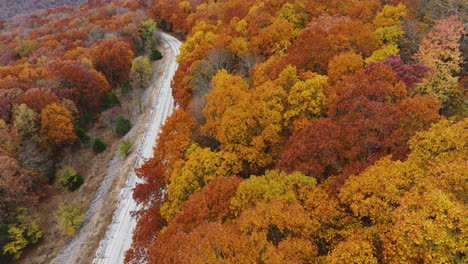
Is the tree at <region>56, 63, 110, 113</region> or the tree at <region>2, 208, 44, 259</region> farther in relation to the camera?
the tree at <region>56, 63, 110, 113</region>

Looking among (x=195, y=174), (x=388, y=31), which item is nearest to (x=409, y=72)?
(x=388, y=31)

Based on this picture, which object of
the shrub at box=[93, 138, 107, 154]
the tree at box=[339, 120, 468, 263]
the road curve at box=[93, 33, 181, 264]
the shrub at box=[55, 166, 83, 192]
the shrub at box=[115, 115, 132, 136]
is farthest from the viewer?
the shrub at box=[115, 115, 132, 136]

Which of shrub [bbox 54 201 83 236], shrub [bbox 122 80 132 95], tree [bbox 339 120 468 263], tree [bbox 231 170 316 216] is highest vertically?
tree [bbox 339 120 468 263]

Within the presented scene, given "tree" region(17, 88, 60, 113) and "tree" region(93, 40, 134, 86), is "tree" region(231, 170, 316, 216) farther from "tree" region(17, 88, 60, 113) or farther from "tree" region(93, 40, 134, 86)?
"tree" region(93, 40, 134, 86)

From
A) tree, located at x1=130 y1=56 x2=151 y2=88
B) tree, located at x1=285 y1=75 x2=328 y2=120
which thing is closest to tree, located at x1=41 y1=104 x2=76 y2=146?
tree, located at x1=130 y1=56 x2=151 y2=88

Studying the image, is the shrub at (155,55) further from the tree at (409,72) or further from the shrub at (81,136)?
the tree at (409,72)

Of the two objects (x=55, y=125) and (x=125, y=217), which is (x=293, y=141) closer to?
(x=125, y=217)
